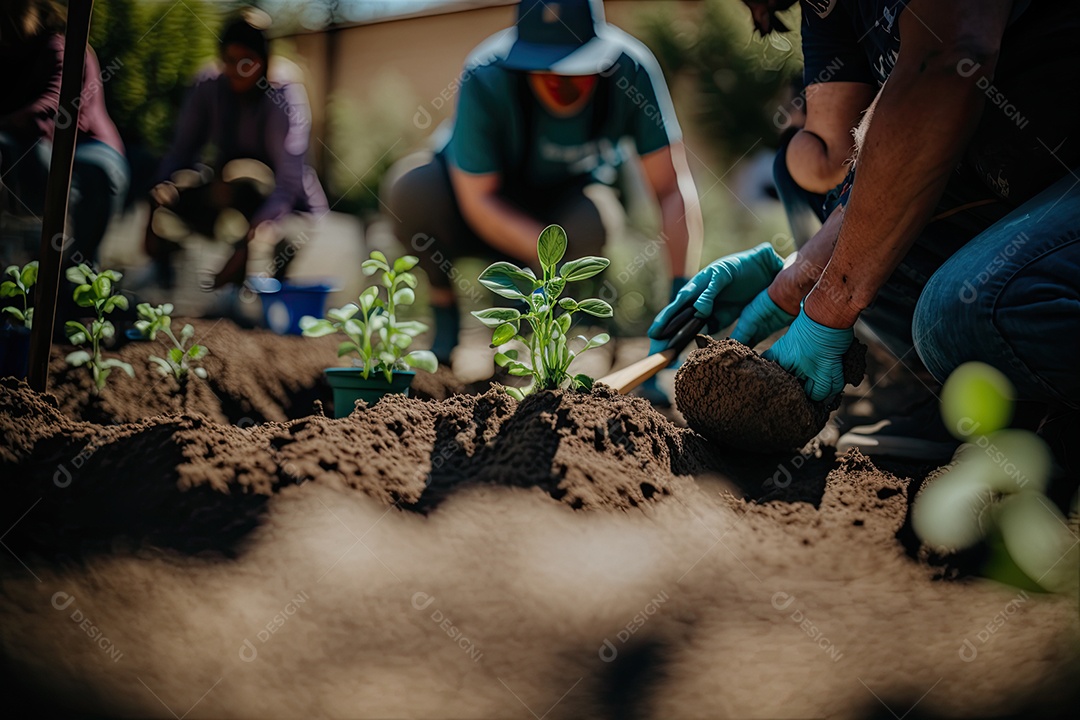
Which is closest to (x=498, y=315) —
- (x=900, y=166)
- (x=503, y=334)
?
(x=503, y=334)

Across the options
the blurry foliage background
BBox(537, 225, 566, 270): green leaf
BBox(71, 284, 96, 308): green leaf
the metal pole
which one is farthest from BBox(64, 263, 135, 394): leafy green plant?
the blurry foliage background

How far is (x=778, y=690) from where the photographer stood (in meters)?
0.90

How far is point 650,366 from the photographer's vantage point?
1.92 m

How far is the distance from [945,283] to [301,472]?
4.25 feet

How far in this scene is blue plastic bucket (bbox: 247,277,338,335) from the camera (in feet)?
10.1

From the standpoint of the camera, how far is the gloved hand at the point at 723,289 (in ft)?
6.78

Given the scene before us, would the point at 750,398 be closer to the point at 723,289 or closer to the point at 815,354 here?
the point at 815,354

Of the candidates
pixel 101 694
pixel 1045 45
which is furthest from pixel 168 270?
pixel 1045 45

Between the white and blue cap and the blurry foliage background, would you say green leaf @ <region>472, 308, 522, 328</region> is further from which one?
the blurry foliage background

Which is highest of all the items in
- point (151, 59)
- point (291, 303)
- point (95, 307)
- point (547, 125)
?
point (151, 59)

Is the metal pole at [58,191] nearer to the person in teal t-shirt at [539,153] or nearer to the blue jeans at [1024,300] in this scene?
the person in teal t-shirt at [539,153]

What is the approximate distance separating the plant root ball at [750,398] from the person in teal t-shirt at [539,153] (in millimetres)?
1347

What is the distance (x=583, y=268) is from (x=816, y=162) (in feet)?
3.28

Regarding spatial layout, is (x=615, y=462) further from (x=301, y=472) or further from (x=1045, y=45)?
(x=1045, y=45)
